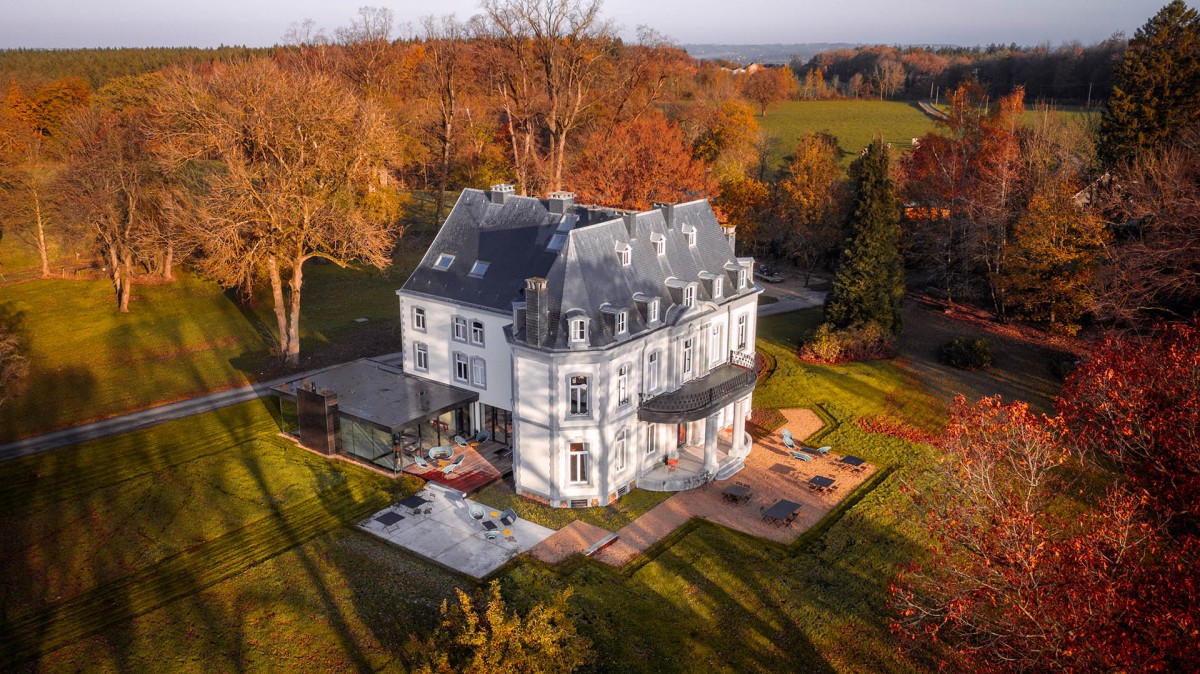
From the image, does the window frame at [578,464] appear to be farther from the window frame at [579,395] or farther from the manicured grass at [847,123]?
the manicured grass at [847,123]

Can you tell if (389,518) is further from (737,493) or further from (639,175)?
(639,175)

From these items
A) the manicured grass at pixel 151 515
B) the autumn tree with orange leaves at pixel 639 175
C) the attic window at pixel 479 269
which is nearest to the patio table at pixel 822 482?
the manicured grass at pixel 151 515

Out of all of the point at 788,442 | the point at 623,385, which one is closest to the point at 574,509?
the point at 623,385

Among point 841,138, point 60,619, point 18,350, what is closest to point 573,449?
point 60,619

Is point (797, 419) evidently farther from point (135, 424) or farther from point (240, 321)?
point (240, 321)

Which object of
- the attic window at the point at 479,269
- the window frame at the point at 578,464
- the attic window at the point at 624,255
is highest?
the attic window at the point at 624,255

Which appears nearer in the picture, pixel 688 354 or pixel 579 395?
pixel 579 395

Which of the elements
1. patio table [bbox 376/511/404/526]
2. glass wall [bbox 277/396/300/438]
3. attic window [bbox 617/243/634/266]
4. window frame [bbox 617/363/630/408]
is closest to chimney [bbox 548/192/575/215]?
attic window [bbox 617/243/634/266]
